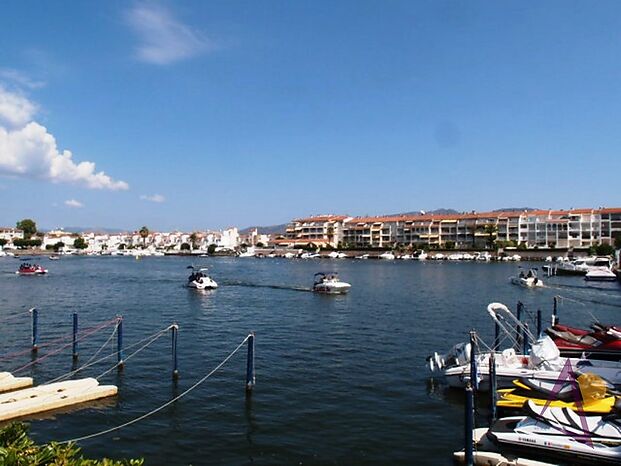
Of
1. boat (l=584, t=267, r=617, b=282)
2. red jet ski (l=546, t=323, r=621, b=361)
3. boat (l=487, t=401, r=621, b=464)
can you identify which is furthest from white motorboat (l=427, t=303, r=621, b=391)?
boat (l=584, t=267, r=617, b=282)

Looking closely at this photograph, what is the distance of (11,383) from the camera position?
70.5 ft

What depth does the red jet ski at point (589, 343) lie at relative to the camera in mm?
22388

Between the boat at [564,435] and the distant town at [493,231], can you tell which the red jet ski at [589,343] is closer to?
the boat at [564,435]

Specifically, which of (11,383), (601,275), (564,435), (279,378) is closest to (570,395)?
(564,435)

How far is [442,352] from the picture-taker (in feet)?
94.1

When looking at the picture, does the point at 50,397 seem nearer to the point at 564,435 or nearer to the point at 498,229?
the point at 564,435

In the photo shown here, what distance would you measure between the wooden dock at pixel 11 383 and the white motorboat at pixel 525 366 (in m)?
17.0

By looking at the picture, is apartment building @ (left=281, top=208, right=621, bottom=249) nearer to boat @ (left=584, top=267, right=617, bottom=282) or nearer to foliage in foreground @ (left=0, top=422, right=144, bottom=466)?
boat @ (left=584, top=267, right=617, bottom=282)

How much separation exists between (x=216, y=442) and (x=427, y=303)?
37.5 metres

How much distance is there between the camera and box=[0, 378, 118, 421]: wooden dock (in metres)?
18.0

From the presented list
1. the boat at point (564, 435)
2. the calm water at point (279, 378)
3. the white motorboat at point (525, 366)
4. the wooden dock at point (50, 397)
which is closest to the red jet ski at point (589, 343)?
the white motorboat at point (525, 366)

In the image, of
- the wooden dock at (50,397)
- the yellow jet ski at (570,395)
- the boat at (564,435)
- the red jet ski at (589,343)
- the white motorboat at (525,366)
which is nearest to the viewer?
the boat at (564,435)

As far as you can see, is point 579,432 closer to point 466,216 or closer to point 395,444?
point 395,444

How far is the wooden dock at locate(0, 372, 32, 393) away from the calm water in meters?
2.11
